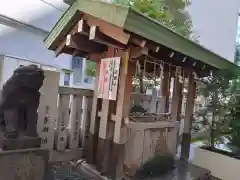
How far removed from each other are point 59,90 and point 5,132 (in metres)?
1.11

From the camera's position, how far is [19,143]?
9.73 ft

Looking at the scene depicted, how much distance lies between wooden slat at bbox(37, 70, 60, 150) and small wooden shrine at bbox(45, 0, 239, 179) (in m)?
0.66

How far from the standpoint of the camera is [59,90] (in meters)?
3.83

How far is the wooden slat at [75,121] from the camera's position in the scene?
4121 mm

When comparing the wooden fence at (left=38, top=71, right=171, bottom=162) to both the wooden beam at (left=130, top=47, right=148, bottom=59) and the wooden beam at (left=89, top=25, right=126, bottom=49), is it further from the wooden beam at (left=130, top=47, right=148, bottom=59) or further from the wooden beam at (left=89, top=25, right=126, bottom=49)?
the wooden beam at (left=130, top=47, right=148, bottom=59)

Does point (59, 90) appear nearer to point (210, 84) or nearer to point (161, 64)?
point (161, 64)

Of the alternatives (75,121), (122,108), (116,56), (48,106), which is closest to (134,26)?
(116,56)

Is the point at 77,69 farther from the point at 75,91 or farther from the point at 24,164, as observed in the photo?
the point at 24,164

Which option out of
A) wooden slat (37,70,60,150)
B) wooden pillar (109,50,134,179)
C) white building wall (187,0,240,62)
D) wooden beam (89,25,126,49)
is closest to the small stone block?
wooden slat (37,70,60,150)

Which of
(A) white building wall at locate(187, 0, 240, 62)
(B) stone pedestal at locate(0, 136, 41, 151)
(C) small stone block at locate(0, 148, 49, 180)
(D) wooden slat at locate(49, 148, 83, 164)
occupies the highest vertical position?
(A) white building wall at locate(187, 0, 240, 62)

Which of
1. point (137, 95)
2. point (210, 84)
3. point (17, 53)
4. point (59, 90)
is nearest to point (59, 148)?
point (59, 90)

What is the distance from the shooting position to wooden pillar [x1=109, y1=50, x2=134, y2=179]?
354 centimetres

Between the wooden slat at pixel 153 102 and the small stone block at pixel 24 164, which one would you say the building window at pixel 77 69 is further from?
the small stone block at pixel 24 164

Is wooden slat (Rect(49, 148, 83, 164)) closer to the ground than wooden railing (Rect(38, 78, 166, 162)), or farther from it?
closer to the ground
